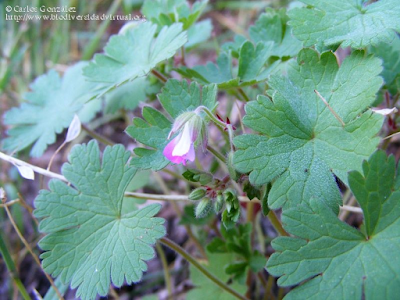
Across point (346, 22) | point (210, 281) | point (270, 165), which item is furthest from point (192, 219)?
point (346, 22)

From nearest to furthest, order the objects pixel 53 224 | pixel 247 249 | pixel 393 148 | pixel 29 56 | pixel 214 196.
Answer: pixel 214 196, pixel 53 224, pixel 247 249, pixel 393 148, pixel 29 56

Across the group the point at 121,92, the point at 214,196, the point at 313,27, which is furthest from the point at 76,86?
the point at 313,27

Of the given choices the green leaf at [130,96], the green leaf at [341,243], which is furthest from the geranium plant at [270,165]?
the green leaf at [130,96]

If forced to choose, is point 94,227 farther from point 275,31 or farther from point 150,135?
point 275,31

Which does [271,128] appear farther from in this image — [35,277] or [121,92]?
[35,277]

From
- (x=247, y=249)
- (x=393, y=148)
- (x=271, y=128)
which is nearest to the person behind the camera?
(x=271, y=128)

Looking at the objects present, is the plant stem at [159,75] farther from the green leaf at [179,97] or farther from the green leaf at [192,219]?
the green leaf at [192,219]
